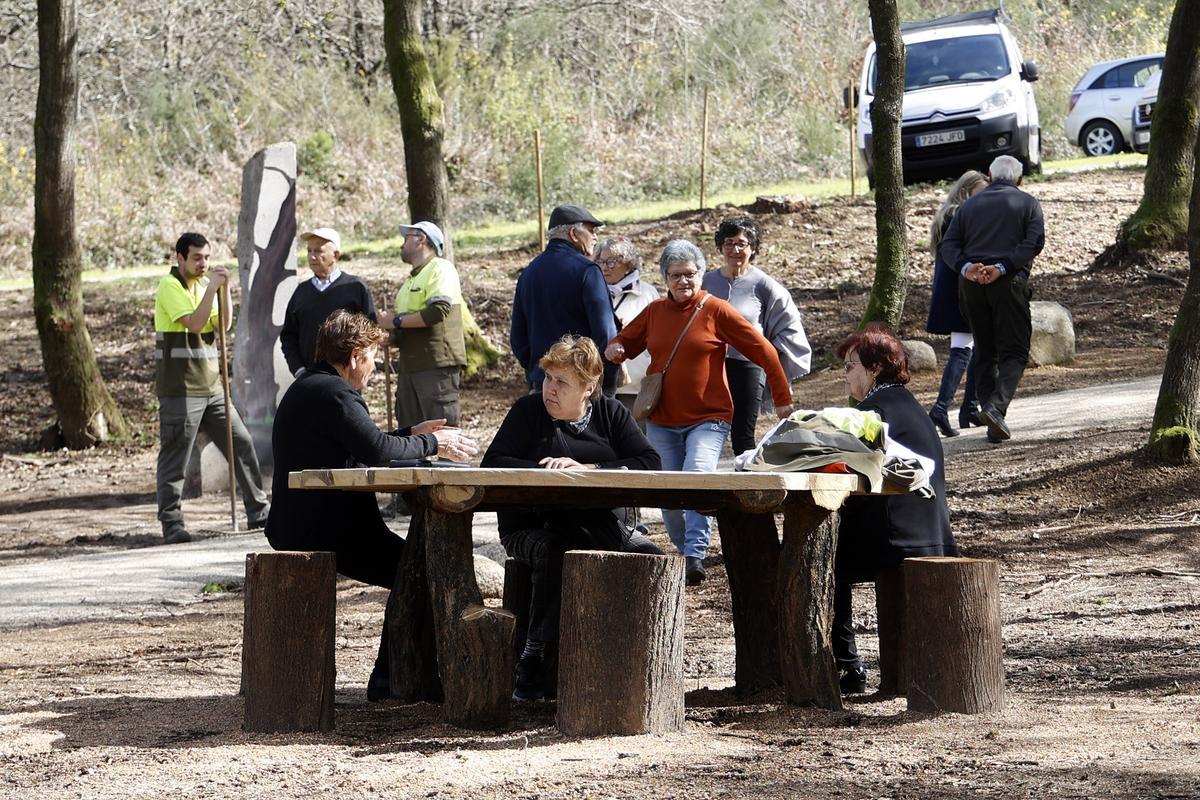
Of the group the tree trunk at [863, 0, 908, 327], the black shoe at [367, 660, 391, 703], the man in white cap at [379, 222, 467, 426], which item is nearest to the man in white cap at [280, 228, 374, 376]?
the man in white cap at [379, 222, 467, 426]

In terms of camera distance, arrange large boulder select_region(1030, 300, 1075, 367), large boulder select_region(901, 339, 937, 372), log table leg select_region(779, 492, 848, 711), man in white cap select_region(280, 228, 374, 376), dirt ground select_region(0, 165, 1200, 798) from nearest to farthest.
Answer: dirt ground select_region(0, 165, 1200, 798) → log table leg select_region(779, 492, 848, 711) → man in white cap select_region(280, 228, 374, 376) → large boulder select_region(1030, 300, 1075, 367) → large boulder select_region(901, 339, 937, 372)

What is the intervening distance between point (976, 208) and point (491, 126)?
60.1ft

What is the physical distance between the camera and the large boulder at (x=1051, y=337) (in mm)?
14586

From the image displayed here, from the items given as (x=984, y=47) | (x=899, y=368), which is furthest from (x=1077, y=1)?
(x=899, y=368)

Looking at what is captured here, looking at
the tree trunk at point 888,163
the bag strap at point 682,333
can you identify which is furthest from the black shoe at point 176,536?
the tree trunk at point 888,163

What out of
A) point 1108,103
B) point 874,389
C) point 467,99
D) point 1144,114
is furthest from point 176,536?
point 467,99

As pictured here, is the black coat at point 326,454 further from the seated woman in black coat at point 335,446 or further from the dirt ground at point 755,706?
the dirt ground at point 755,706

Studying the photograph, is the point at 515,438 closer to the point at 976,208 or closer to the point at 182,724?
the point at 182,724

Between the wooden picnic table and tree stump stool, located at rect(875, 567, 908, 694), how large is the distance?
1.32 ft

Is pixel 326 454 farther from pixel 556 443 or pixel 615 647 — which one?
pixel 615 647

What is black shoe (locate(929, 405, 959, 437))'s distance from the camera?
447 inches

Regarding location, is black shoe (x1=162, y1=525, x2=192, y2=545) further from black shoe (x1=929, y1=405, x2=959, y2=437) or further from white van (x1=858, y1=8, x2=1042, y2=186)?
white van (x1=858, y1=8, x2=1042, y2=186)

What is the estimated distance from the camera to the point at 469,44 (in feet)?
108

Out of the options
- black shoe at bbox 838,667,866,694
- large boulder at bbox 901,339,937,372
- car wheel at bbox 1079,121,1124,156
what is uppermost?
car wheel at bbox 1079,121,1124,156
